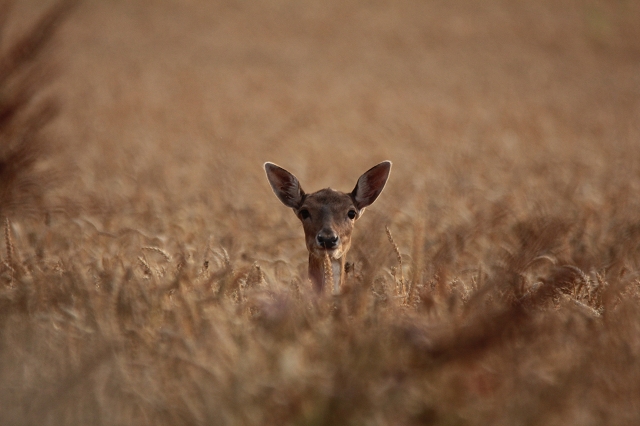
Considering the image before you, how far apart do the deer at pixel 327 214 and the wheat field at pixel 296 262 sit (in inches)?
16.7

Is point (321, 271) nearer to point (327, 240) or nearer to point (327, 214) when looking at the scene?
point (327, 240)

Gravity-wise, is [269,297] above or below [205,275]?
below

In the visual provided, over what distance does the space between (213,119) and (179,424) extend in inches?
744

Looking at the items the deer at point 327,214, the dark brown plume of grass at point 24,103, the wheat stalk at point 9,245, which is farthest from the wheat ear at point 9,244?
the deer at point 327,214

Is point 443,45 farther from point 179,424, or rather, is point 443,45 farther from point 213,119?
point 179,424

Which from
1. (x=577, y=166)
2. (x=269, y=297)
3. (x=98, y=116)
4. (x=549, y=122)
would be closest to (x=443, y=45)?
(x=549, y=122)

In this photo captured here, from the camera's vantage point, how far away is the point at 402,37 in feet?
138

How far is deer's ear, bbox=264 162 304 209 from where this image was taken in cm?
749

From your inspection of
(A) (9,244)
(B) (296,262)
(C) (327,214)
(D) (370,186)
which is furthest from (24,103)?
(B) (296,262)

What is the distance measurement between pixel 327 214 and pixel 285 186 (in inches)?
29.0

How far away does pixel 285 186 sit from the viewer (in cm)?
758

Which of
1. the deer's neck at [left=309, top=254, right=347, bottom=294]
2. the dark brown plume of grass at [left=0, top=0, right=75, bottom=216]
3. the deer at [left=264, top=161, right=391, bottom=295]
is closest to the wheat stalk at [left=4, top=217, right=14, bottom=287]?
the dark brown plume of grass at [left=0, top=0, right=75, bottom=216]

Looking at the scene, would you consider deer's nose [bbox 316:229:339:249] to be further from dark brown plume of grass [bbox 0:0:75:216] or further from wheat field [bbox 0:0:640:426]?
dark brown plume of grass [bbox 0:0:75:216]

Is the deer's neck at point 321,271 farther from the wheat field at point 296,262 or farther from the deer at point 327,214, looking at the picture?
the wheat field at point 296,262
